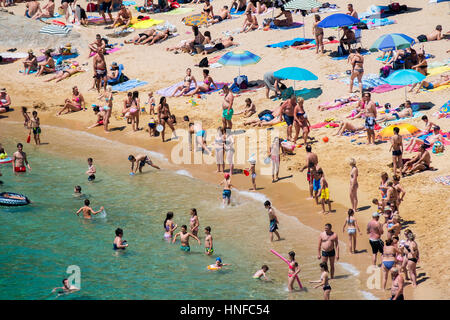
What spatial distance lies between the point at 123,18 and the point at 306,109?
13185 mm

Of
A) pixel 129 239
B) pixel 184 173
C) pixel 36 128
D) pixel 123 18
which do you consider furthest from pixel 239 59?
pixel 123 18

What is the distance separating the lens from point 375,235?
17.0 m

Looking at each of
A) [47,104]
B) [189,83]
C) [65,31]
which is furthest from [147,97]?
[65,31]

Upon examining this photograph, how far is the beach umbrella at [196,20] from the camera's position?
33062mm

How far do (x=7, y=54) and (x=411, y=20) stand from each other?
58.7 feet

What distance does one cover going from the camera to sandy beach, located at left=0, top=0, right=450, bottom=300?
720 inches

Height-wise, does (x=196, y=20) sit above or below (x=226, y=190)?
above

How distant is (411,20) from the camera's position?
30.7 metres

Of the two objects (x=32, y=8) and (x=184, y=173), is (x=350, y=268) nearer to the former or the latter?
(x=184, y=173)

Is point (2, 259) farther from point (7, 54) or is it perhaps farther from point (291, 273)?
point (7, 54)

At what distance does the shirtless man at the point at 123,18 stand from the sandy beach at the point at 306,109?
787 millimetres

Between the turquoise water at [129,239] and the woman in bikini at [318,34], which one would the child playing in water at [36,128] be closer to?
the turquoise water at [129,239]

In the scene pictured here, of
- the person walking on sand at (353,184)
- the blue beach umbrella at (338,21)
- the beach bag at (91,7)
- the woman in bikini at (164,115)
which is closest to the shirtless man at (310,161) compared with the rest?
the person walking on sand at (353,184)
